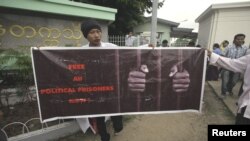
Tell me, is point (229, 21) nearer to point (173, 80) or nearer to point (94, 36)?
point (173, 80)

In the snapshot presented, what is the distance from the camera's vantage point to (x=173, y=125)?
415cm

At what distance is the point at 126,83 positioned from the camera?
9.41ft

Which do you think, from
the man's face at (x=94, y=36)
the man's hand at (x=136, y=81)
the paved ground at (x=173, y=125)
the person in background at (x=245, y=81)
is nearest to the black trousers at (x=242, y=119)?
the person in background at (x=245, y=81)

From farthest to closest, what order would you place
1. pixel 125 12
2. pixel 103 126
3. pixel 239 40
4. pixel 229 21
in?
pixel 125 12, pixel 229 21, pixel 239 40, pixel 103 126

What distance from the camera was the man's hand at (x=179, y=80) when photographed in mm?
2867

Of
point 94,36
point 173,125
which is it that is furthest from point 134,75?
point 173,125

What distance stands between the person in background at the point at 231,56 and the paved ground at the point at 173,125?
2.03 feet

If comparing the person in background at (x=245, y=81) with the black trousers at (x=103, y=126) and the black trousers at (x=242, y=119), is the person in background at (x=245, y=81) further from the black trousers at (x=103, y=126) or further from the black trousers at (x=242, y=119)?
the black trousers at (x=103, y=126)

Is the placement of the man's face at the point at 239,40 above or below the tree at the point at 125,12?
below

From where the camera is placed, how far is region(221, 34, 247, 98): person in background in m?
5.16

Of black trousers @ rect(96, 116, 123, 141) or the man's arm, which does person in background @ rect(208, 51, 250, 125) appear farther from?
black trousers @ rect(96, 116, 123, 141)

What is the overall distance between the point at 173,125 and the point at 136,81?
6.05 feet

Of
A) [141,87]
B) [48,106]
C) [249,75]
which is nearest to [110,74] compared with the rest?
[141,87]

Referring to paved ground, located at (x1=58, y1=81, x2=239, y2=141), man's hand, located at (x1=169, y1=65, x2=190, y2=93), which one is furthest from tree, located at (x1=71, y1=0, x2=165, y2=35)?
man's hand, located at (x1=169, y1=65, x2=190, y2=93)
